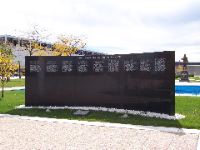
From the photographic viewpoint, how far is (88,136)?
1002 centimetres

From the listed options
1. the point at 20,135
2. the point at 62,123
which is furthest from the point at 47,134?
the point at 62,123

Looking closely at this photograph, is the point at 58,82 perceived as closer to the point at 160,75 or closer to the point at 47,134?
the point at 160,75

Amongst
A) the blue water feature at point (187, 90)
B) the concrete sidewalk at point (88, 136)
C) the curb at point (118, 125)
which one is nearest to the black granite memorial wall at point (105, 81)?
the curb at point (118, 125)

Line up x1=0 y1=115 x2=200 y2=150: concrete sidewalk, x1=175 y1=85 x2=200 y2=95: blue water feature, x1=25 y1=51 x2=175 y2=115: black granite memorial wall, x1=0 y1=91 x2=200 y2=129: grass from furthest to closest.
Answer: x1=175 y1=85 x2=200 y2=95: blue water feature
x1=25 y1=51 x2=175 y2=115: black granite memorial wall
x1=0 y1=91 x2=200 y2=129: grass
x1=0 y1=115 x2=200 y2=150: concrete sidewalk

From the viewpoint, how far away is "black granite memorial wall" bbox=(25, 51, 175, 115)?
45.6ft

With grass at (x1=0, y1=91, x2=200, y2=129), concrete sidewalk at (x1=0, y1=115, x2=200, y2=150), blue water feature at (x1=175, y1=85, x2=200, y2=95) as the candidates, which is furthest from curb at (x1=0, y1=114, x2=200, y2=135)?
blue water feature at (x1=175, y1=85, x2=200, y2=95)

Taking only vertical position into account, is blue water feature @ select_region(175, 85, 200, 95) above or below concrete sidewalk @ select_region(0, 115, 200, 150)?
above

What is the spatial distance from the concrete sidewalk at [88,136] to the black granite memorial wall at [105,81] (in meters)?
3.01

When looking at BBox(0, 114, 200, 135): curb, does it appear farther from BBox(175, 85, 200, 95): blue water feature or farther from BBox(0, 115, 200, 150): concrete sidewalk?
BBox(175, 85, 200, 95): blue water feature

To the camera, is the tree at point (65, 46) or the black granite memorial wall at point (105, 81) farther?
the tree at point (65, 46)

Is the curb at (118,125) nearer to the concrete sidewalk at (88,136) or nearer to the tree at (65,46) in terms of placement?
the concrete sidewalk at (88,136)

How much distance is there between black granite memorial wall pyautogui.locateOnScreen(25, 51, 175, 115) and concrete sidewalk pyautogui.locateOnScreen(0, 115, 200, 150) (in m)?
3.01

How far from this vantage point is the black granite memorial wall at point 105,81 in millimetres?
13898

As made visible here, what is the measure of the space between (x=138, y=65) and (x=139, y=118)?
2613 millimetres
